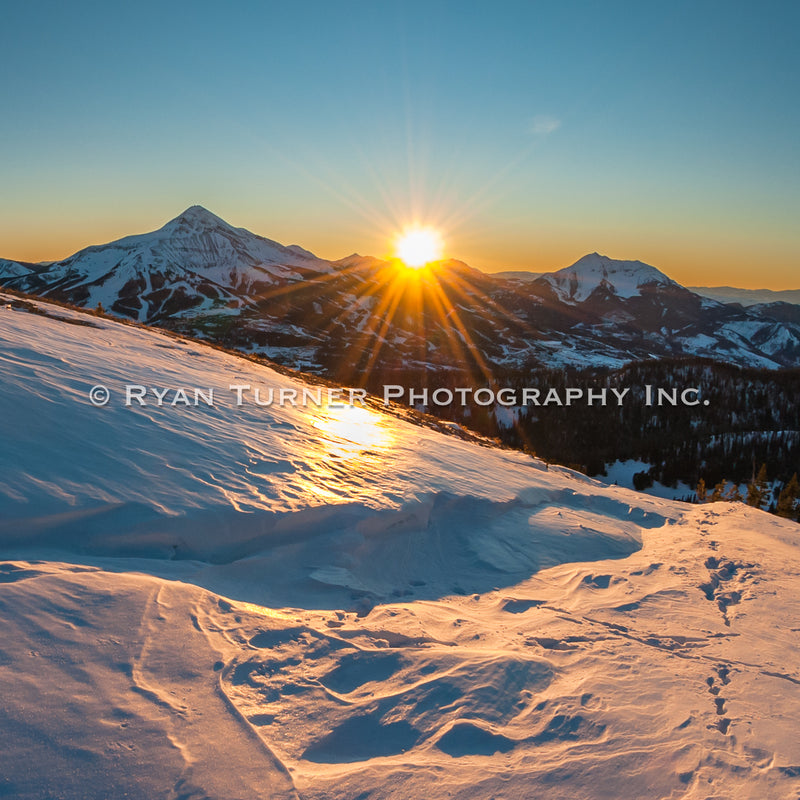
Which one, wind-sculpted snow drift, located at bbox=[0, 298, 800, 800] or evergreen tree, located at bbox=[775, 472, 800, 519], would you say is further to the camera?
evergreen tree, located at bbox=[775, 472, 800, 519]

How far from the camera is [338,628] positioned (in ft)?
16.5

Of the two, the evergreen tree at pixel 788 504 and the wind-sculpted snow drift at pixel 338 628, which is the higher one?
the wind-sculpted snow drift at pixel 338 628

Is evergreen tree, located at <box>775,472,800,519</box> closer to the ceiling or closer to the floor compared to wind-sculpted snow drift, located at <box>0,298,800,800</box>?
closer to the floor

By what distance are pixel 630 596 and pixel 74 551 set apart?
277 inches

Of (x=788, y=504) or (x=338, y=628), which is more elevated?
(x=338, y=628)

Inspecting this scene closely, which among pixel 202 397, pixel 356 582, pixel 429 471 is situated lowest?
pixel 356 582

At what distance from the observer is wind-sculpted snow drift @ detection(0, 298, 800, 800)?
3.28m

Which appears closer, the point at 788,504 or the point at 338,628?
the point at 338,628

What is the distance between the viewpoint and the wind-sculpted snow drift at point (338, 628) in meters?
3.28

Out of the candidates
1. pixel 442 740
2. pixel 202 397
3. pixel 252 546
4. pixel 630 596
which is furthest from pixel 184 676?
pixel 202 397

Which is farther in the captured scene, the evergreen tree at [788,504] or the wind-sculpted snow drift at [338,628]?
the evergreen tree at [788,504]

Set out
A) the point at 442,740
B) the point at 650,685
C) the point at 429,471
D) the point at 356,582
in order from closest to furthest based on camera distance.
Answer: the point at 442,740 → the point at 650,685 → the point at 356,582 → the point at 429,471

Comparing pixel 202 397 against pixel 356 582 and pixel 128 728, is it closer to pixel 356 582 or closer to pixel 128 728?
pixel 356 582

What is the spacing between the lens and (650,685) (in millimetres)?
4543
